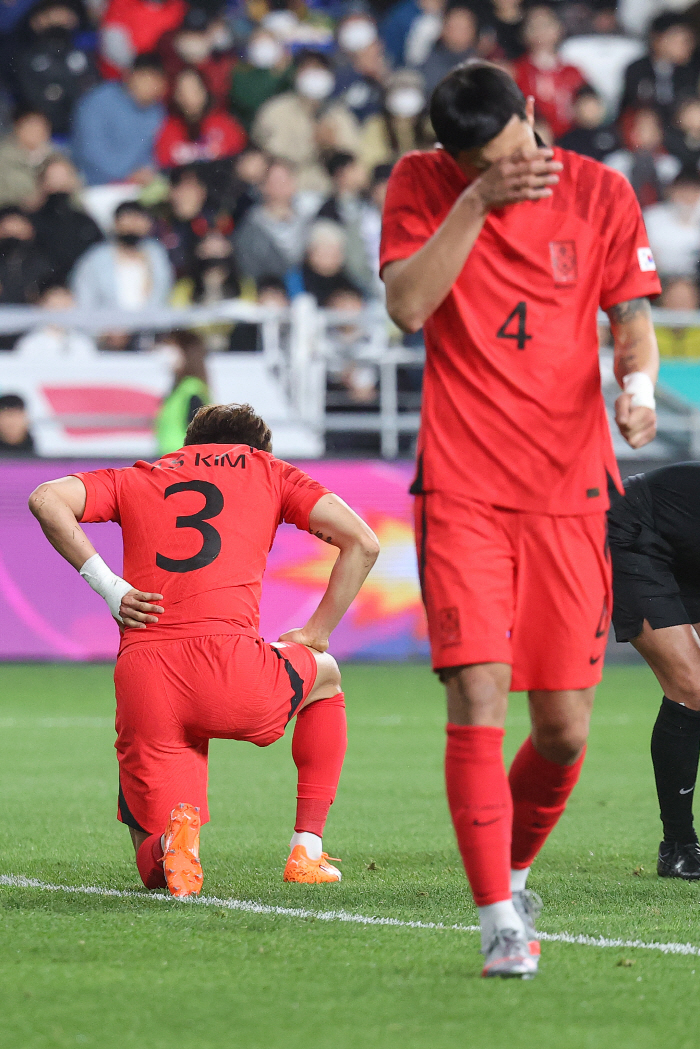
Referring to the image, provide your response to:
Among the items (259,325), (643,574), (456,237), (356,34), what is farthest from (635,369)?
(356,34)

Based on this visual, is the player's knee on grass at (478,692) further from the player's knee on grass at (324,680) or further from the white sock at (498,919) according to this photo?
the player's knee on grass at (324,680)

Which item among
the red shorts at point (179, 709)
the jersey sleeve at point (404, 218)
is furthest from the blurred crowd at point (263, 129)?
the jersey sleeve at point (404, 218)

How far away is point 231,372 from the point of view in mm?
12852

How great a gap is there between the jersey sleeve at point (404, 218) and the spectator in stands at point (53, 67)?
45.9 ft

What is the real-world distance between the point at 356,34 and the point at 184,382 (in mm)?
7241

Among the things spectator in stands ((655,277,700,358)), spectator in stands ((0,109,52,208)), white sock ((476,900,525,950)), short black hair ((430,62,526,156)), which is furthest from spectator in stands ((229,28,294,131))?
white sock ((476,900,525,950))

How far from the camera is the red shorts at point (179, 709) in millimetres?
4598

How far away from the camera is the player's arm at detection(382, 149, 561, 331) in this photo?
3.27 metres

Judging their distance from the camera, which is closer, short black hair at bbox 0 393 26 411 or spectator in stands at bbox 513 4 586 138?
short black hair at bbox 0 393 26 411

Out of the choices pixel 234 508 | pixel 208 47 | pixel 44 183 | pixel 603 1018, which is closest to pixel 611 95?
pixel 208 47

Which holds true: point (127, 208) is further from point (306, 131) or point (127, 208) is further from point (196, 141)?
point (306, 131)

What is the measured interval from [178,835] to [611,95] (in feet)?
49.1

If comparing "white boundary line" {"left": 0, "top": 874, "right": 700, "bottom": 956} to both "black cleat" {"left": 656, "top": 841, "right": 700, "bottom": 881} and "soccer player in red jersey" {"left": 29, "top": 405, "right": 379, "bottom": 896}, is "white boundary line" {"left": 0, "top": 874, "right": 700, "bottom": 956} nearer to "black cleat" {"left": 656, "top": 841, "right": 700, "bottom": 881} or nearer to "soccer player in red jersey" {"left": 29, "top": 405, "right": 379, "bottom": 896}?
"soccer player in red jersey" {"left": 29, "top": 405, "right": 379, "bottom": 896}

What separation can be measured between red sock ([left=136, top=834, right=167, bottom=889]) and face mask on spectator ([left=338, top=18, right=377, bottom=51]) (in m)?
14.2
